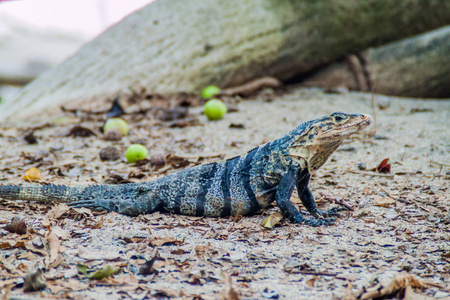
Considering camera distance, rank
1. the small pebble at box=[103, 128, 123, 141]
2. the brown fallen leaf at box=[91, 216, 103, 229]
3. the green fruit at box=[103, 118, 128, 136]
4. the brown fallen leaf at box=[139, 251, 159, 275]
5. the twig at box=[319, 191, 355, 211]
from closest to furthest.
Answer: the brown fallen leaf at box=[139, 251, 159, 275], the brown fallen leaf at box=[91, 216, 103, 229], the twig at box=[319, 191, 355, 211], the small pebble at box=[103, 128, 123, 141], the green fruit at box=[103, 118, 128, 136]

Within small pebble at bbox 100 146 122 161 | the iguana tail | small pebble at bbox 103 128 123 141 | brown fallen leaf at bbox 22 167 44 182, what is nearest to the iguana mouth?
the iguana tail

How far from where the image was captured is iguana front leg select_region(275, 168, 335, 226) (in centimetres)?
362

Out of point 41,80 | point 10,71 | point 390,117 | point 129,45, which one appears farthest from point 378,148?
point 10,71

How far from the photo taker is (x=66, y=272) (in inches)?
109

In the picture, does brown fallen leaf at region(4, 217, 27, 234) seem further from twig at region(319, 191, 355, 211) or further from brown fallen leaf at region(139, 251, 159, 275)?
twig at region(319, 191, 355, 211)

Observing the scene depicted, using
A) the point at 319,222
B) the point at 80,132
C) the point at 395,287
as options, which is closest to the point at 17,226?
the point at 319,222

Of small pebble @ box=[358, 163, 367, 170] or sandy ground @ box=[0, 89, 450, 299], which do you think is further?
small pebble @ box=[358, 163, 367, 170]

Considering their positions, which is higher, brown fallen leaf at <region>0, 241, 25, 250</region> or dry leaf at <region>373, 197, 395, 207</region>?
dry leaf at <region>373, 197, 395, 207</region>

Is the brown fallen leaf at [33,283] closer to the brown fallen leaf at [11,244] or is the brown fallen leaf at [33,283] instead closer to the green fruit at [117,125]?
the brown fallen leaf at [11,244]

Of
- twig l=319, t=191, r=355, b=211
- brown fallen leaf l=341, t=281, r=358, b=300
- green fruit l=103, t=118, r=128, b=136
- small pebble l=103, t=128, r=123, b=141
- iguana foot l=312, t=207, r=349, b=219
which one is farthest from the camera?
green fruit l=103, t=118, r=128, b=136

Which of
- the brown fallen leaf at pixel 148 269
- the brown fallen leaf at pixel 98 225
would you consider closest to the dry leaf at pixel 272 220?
the brown fallen leaf at pixel 148 269

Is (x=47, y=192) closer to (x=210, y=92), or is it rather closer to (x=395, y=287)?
(x=395, y=287)

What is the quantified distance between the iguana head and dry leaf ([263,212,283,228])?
1.60 ft

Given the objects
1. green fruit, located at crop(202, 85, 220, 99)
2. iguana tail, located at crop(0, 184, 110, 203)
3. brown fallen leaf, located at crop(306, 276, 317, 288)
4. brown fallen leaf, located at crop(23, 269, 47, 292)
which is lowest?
brown fallen leaf, located at crop(306, 276, 317, 288)
